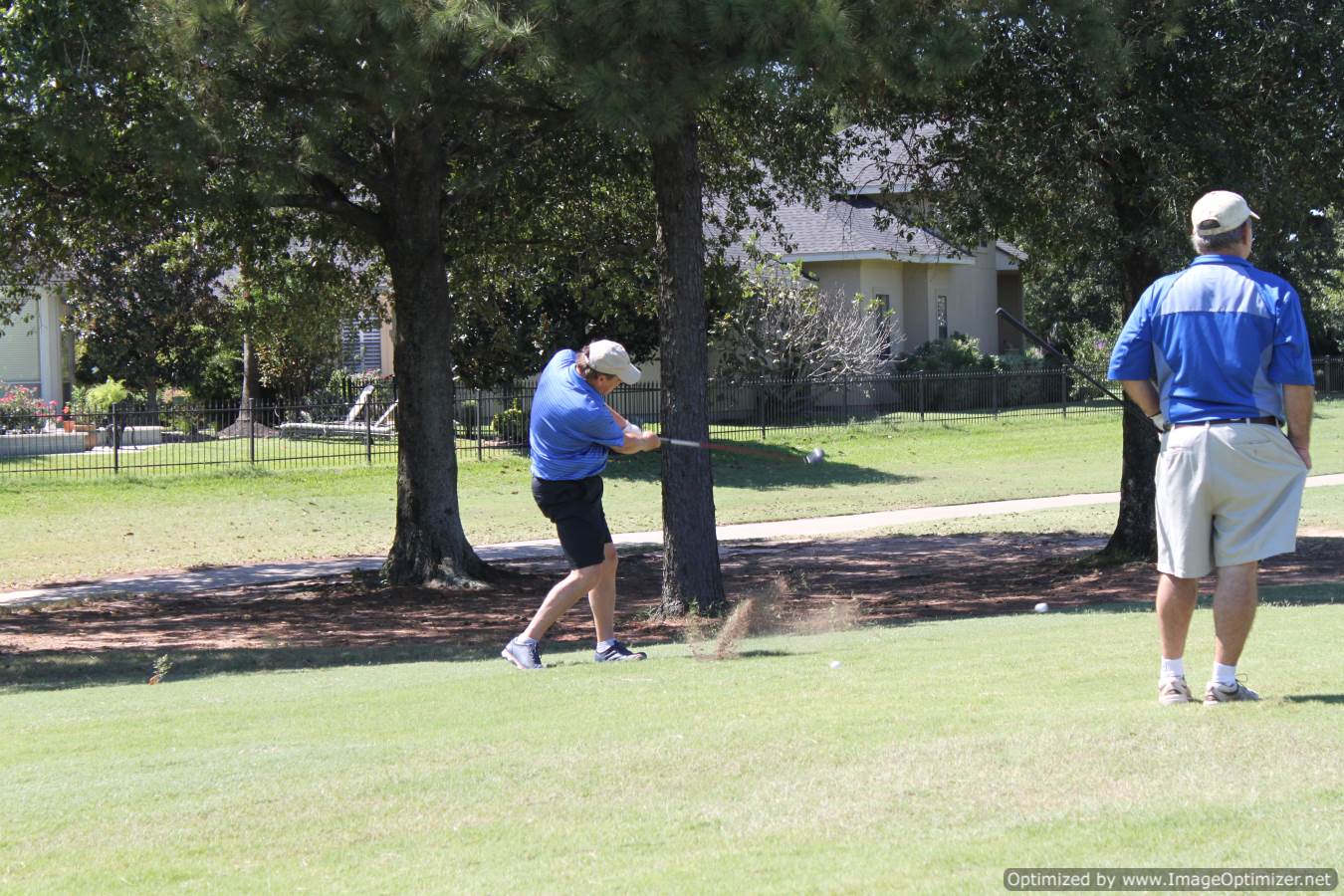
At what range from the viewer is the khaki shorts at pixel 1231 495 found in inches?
220

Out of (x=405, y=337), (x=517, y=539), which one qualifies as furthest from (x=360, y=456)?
(x=405, y=337)

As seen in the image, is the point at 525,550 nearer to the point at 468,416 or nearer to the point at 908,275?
the point at 468,416

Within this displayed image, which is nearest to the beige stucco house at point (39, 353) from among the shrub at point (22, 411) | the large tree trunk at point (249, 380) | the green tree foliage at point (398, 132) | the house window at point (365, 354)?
the large tree trunk at point (249, 380)

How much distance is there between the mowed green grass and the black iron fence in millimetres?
947

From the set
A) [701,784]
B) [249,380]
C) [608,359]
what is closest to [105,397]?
[249,380]

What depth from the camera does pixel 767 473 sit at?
27781 mm

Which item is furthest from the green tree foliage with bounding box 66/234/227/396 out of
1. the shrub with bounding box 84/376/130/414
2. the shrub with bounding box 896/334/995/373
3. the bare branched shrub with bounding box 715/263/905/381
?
the shrub with bounding box 896/334/995/373

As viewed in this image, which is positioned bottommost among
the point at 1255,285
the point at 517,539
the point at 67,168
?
the point at 517,539

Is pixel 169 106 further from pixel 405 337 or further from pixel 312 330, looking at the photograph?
pixel 312 330

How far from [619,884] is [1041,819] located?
128 centimetres

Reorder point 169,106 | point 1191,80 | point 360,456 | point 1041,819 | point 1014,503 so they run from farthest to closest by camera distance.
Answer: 1. point 360,456
2. point 1014,503
3. point 1191,80
4. point 169,106
5. point 1041,819

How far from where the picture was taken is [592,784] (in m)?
4.98

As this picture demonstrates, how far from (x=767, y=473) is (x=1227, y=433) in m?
22.2

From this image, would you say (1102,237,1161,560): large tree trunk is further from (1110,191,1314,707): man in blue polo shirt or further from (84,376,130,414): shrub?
(84,376,130,414): shrub
